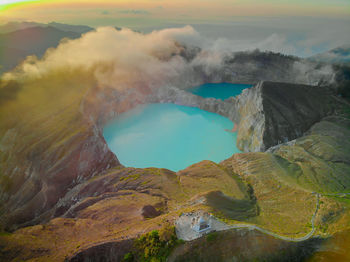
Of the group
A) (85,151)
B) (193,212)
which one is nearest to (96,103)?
(85,151)

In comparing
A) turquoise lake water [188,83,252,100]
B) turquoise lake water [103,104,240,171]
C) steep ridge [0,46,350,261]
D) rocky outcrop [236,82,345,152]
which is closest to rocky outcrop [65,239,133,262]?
steep ridge [0,46,350,261]

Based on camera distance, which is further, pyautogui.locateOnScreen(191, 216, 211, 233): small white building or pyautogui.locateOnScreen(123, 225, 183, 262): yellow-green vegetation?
pyautogui.locateOnScreen(191, 216, 211, 233): small white building

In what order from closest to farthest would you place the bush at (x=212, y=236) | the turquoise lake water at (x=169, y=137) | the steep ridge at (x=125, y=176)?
the bush at (x=212, y=236) < the steep ridge at (x=125, y=176) < the turquoise lake water at (x=169, y=137)

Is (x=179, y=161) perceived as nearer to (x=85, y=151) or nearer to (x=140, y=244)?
(x=85, y=151)

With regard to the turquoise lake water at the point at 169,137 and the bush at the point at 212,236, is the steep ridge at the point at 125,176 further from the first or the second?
the turquoise lake water at the point at 169,137

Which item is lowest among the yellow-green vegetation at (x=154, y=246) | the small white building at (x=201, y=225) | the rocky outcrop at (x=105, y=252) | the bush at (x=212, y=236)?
the rocky outcrop at (x=105, y=252)

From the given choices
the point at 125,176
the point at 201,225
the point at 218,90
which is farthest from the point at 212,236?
the point at 218,90

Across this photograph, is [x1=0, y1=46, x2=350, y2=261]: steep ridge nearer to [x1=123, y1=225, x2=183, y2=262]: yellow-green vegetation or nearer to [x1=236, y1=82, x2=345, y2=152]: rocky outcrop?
[x1=236, y1=82, x2=345, y2=152]: rocky outcrop

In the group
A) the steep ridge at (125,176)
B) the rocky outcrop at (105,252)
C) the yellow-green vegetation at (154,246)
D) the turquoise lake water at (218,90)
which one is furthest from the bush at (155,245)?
the turquoise lake water at (218,90)
